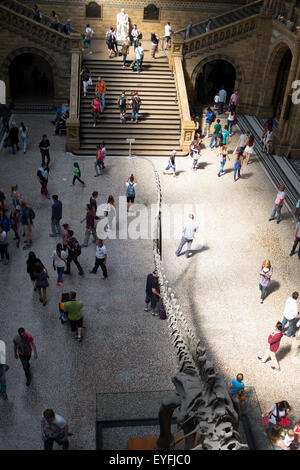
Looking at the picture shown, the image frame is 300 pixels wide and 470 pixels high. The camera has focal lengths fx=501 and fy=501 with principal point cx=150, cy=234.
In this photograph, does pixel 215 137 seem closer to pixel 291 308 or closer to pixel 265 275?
pixel 265 275

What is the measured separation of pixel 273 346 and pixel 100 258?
5090 millimetres

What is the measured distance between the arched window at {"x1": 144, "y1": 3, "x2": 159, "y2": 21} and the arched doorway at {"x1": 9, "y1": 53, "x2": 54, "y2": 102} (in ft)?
21.6

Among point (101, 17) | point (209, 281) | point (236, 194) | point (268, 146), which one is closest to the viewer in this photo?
point (209, 281)

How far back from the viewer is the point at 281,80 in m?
25.7

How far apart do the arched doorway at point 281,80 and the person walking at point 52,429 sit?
837 inches

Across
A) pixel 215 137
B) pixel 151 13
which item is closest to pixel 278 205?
pixel 215 137

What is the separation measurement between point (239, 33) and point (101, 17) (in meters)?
8.02

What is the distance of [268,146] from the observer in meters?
22.2

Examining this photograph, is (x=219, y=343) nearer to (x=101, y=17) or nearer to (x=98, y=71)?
(x=98, y=71)

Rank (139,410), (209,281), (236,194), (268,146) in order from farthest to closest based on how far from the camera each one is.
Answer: (268,146), (236,194), (209,281), (139,410)

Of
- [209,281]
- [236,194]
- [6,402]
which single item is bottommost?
[6,402]

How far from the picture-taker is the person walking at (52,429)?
8383 millimetres

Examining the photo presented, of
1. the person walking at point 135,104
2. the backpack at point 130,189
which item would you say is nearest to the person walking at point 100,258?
the backpack at point 130,189

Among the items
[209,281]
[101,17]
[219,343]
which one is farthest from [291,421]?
[101,17]
